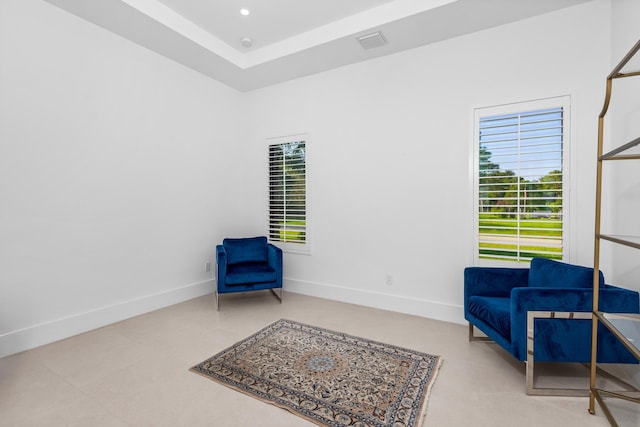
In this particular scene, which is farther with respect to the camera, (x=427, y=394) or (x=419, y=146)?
(x=419, y=146)

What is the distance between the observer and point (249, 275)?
3621 millimetres

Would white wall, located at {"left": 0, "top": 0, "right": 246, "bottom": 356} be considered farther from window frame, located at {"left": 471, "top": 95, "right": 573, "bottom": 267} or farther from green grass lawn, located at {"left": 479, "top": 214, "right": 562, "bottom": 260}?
green grass lawn, located at {"left": 479, "top": 214, "right": 562, "bottom": 260}

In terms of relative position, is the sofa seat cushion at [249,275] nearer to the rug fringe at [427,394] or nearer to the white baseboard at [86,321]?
the white baseboard at [86,321]

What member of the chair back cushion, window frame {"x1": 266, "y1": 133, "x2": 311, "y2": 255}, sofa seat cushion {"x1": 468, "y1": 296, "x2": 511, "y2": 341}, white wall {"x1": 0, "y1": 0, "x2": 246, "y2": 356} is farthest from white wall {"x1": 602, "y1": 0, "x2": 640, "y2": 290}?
white wall {"x1": 0, "y1": 0, "x2": 246, "y2": 356}

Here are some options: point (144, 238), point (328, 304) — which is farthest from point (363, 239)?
point (144, 238)

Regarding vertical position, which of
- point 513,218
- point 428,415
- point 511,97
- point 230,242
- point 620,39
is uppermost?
point 620,39

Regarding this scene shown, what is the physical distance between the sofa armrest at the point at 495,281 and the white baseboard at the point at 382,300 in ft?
2.02

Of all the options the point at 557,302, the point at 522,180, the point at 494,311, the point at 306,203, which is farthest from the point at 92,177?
the point at 522,180

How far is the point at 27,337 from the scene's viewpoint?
263 centimetres

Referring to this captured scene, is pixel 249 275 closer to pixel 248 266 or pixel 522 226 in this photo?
pixel 248 266

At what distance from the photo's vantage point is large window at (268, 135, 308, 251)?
4297 millimetres

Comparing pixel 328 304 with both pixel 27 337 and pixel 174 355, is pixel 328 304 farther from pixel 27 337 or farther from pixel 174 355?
pixel 27 337

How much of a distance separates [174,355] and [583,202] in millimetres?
3822

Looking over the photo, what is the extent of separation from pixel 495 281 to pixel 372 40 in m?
2.75
